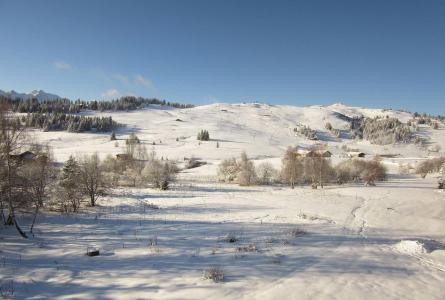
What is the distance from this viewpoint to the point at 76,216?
23.5 metres

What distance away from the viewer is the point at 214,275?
1121 centimetres

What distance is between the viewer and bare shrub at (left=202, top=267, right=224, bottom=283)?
36.3 feet

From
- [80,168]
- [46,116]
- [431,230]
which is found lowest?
[431,230]

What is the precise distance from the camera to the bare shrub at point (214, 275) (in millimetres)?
11078

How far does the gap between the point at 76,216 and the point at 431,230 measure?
2578 cm

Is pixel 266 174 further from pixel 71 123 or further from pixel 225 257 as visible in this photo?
pixel 71 123

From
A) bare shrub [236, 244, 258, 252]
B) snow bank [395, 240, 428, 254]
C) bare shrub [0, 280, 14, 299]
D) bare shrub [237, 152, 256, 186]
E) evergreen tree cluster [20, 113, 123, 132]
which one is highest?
evergreen tree cluster [20, 113, 123, 132]

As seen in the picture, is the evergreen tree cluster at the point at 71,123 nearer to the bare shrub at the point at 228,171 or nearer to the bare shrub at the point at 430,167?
the bare shrub at the point at 228,171

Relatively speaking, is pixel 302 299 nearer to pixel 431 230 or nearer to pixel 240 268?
pixel 240 268

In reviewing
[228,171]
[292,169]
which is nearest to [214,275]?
[292,169]

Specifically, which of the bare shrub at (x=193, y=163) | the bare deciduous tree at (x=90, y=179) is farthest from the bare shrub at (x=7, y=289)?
the bare shrub at (x=193, y=163)

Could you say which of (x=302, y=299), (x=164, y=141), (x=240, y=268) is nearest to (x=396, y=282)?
(x=302, y=299)

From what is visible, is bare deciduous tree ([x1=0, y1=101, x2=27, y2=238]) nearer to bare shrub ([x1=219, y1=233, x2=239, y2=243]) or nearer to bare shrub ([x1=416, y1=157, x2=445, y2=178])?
bare shrub ([x1=219, y1=233, x2=239, y2=243])

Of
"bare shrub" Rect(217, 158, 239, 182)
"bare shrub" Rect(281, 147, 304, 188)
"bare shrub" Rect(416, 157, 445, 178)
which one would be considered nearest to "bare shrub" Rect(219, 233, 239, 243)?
"bare shrub" Rect(281, 147, 304, 188)
